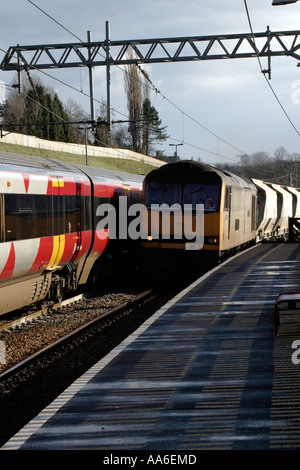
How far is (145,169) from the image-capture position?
74000 mm

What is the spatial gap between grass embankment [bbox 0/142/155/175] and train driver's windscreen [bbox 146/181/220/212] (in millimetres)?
29631

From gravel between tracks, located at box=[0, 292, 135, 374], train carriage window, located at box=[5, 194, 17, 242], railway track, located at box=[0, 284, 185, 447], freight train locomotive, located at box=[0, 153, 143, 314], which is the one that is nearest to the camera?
railway track, located at box=[0, 284, 185, 447]

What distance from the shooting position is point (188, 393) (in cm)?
561

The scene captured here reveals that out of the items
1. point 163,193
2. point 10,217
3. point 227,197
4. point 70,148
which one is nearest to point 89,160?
point 70,148

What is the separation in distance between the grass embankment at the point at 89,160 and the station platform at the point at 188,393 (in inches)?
1509

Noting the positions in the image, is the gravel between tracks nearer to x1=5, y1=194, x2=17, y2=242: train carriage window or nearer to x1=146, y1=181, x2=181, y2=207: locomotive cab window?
x1=5, y1=194, x2=17, y2=242: train carriage window

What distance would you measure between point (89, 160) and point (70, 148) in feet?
9.08

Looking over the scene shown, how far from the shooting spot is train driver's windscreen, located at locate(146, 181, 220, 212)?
16234 millimetres

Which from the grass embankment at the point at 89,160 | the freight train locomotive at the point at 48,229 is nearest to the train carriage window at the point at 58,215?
the freight train locomotive at the point at 48,229

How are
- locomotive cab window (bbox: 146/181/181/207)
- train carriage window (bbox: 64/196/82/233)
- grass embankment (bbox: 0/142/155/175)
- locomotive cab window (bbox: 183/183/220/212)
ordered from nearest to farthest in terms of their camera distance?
train carriage window (bbox: 64/196/82/233) < locomotive cab window (bbox: 183/183/220/212) < locomotive cab window (bbox: 146/181/181/207) < grass embankment (bbox: 0/142/155/175)

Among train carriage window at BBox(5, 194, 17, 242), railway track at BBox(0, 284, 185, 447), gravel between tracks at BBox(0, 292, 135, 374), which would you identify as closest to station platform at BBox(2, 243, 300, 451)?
railway track at BBox(0, 284, 185, 447)

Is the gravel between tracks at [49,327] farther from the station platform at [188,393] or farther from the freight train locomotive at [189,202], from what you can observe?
the station platform at [188,393]

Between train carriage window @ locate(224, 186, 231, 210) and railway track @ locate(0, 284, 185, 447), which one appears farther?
train carriage window @ locate(224, 186, 231, 210)

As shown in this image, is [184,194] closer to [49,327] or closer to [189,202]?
[189,202]
